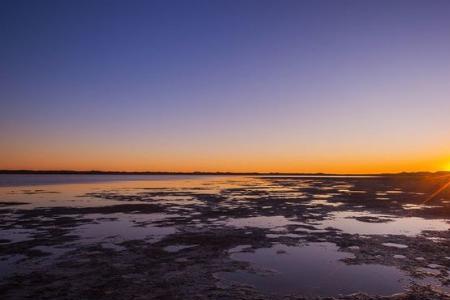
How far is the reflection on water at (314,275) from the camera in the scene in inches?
364

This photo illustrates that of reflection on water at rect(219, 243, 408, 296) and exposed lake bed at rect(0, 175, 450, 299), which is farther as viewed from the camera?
reflection on water at rect(219, 243, 408, 296)

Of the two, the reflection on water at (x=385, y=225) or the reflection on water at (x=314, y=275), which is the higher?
the reflection on water at (x=385, y=225)

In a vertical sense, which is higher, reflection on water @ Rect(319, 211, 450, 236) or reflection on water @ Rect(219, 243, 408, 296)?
reflection on water @ Rect(319, 211, 450, 236)

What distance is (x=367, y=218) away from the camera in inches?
871

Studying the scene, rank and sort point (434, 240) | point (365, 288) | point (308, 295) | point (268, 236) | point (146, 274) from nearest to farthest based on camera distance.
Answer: point (308, 295), point (365, 288), point (146, 274), point (434, 240), point (268, 236)

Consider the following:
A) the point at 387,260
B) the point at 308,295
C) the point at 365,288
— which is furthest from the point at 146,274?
the point at 387,260

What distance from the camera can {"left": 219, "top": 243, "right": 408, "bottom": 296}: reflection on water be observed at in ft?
30.3

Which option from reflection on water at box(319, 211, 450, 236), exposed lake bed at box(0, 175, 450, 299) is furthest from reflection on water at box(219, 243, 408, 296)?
reflection on water at box(319, 211, 450, 236)

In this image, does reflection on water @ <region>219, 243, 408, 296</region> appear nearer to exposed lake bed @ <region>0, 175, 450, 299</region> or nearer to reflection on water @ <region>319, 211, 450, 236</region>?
exposed lake bed @ <region>0, 175, 450, 299</region>

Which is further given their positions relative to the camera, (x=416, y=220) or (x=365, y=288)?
(x=416, y=220)

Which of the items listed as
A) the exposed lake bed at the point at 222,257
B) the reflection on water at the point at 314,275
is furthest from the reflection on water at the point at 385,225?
the reflection on water at the point at 314,275

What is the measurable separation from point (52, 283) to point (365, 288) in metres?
7.32

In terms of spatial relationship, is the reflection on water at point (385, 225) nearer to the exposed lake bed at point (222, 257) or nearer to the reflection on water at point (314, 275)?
the exposed lake bed at point (222, 257)

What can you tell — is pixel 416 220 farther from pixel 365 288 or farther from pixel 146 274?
pixel 146 274
